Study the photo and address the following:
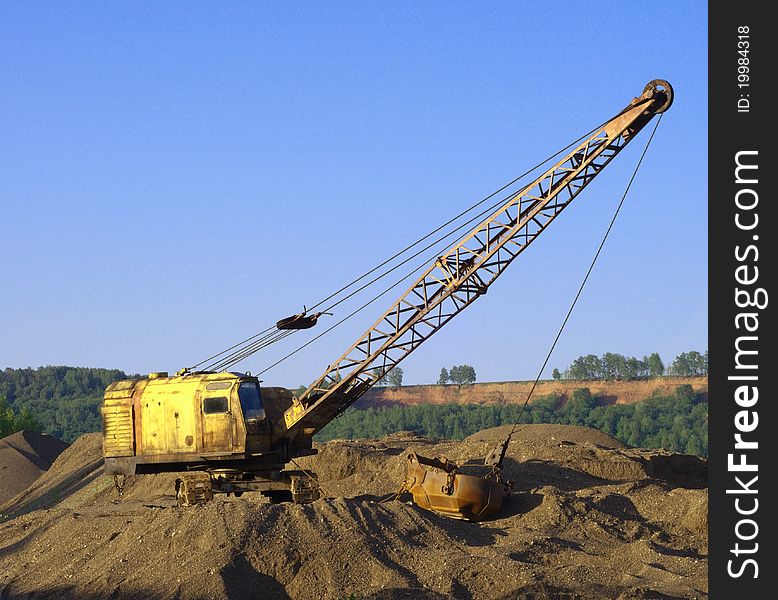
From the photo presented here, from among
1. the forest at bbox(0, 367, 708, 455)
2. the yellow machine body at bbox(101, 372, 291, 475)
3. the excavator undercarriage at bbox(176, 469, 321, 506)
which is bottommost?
the forest at bbox(0, 367, 708, 455)

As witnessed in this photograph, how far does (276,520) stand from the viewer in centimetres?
1988

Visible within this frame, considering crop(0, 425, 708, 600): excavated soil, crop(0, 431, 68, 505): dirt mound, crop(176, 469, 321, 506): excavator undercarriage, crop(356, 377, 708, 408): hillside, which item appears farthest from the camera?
crop(356, 377, 708, 408): hillside

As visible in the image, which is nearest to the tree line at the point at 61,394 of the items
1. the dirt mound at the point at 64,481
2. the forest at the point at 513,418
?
the forest at the point at 513,418

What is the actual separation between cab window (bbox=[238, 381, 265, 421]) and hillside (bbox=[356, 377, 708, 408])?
324 ft

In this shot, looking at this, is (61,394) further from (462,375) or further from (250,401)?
(250,401)

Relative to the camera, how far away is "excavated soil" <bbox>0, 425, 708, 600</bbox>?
17.7 meters

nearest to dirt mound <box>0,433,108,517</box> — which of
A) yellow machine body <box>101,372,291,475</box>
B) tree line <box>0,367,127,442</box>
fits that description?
yellow machine body <box>101,372,291,475</box>

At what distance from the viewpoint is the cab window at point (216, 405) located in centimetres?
2403

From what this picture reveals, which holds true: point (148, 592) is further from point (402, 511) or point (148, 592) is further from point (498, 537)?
point (498, 537)

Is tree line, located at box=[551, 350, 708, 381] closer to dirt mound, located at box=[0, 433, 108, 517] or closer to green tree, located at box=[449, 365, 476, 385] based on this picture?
green tree, located at box=[449, 365, 476, 385]

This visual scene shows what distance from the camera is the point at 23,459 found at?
4925 cm
